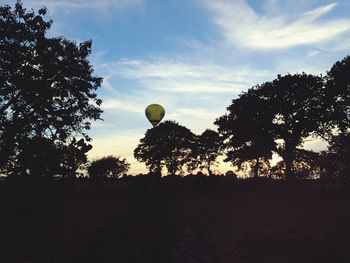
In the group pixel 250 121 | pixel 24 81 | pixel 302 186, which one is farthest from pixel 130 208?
pixel 250 121

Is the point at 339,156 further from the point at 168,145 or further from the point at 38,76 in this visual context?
the point at 168,145

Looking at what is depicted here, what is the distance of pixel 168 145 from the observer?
89.1 metres

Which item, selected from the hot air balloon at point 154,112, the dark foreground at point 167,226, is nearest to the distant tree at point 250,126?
the hot air balloon at point 154,112

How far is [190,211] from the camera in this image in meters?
27.6

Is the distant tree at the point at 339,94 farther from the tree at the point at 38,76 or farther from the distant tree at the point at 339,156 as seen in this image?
the tree at the point at 38,76

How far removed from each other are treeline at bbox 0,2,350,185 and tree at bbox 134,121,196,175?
23cm

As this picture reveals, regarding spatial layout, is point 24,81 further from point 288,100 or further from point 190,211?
point 288,100

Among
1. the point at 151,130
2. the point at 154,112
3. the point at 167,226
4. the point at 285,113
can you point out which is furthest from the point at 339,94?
the point at 151,130

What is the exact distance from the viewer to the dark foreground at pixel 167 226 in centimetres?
1705

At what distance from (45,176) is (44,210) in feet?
13.4

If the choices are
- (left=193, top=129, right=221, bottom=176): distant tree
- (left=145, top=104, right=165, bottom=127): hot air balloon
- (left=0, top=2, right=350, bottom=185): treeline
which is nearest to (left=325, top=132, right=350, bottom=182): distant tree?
(left=0, top=2, right=350, bottom=185): treeline

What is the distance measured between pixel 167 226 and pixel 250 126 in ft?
116

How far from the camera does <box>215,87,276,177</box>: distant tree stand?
54.8 m

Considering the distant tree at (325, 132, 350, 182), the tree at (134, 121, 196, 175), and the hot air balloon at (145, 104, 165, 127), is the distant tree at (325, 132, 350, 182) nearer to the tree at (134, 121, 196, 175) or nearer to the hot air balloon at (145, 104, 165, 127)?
the hot air balloon at (145, 104, 165, 127)
